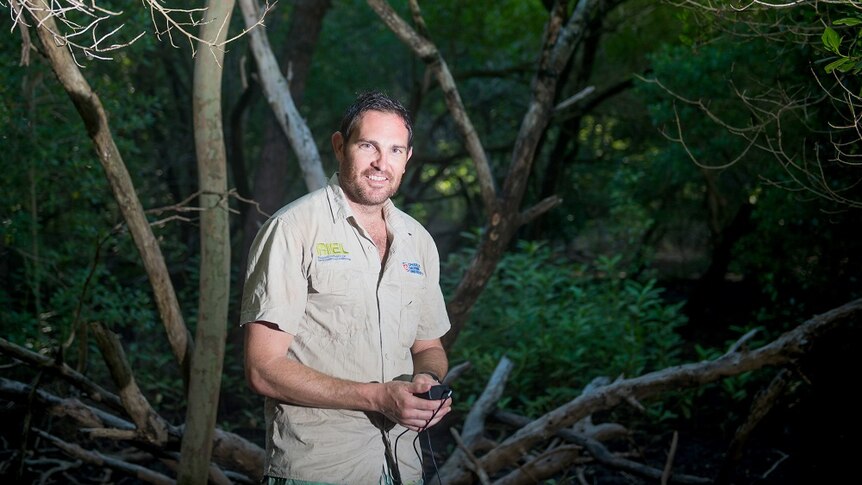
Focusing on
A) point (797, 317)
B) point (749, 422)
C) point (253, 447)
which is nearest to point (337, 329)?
point (253, 447)

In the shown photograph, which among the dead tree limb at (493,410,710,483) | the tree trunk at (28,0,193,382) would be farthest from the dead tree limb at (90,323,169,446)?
the dead tree limb at (493,410,710,483)

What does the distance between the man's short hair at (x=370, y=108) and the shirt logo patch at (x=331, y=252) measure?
391 mm

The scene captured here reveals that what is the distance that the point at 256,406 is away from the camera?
7523mm

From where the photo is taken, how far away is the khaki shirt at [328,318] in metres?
2.62

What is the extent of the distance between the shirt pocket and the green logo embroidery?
262mm

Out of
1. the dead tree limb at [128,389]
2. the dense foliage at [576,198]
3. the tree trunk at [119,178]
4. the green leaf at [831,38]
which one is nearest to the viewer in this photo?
the green leaf at [831,38]

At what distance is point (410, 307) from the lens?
2.94 m

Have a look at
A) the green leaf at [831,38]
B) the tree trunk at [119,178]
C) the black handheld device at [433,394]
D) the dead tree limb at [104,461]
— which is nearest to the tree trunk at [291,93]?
the dead tree limb at [104,461]

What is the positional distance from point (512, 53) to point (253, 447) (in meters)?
9.98

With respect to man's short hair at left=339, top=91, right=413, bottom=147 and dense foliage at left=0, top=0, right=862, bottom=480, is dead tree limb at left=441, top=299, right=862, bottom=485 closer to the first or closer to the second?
dense foliage at left=0, top=0, right=862, bottom=480

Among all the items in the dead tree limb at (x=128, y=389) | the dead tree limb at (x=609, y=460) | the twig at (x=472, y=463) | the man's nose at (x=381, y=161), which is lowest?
the dead tree limb at (x=609, y=460)

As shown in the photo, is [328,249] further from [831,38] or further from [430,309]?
[831,38]

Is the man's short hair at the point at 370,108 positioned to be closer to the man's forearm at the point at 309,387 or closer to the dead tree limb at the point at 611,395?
the man's forearm at the point at 309,387

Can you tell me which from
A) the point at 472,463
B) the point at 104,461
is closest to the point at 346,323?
the point at 472,463
